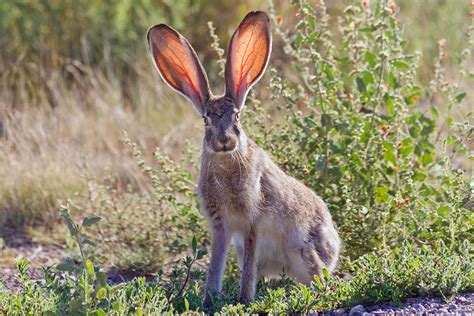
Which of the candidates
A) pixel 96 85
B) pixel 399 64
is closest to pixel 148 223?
pixel 399 64

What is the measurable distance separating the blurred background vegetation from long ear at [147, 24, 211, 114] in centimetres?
183

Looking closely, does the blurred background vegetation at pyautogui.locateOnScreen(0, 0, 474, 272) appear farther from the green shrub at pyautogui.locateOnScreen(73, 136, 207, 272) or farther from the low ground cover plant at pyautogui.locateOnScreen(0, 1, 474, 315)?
the low ground cover plant at pyautogui.locateOnScreen(0, 1, 474, 315)

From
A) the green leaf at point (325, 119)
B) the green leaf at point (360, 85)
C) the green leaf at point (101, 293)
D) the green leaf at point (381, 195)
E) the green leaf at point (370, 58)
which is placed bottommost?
the green leaf at point (101, 293)

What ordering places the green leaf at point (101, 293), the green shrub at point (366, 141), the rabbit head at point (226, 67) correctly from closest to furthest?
the green leaf at point (101, 293)
the rabbit head at point (226, 67)
the green shrub at point (366, 141)

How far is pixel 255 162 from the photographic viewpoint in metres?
5.55

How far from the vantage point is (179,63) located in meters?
5.61

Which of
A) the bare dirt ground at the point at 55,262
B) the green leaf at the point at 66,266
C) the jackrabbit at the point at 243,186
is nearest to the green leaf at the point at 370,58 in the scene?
the jackrabbit at the point at 243,186

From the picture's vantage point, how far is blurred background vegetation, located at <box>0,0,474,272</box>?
315 inches

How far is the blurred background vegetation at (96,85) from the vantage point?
315 inches

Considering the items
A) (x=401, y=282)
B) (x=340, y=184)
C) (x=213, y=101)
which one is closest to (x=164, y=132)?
(x=340, y=184)

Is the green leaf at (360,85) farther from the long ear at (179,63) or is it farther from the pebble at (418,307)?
the pebble at (418,307)

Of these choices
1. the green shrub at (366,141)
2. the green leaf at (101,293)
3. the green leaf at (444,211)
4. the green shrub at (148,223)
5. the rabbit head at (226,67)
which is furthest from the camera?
the green shrub at (148,223)

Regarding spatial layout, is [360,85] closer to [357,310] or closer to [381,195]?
[381,195]

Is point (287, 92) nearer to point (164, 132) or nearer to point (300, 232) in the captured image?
point (300, 232)
